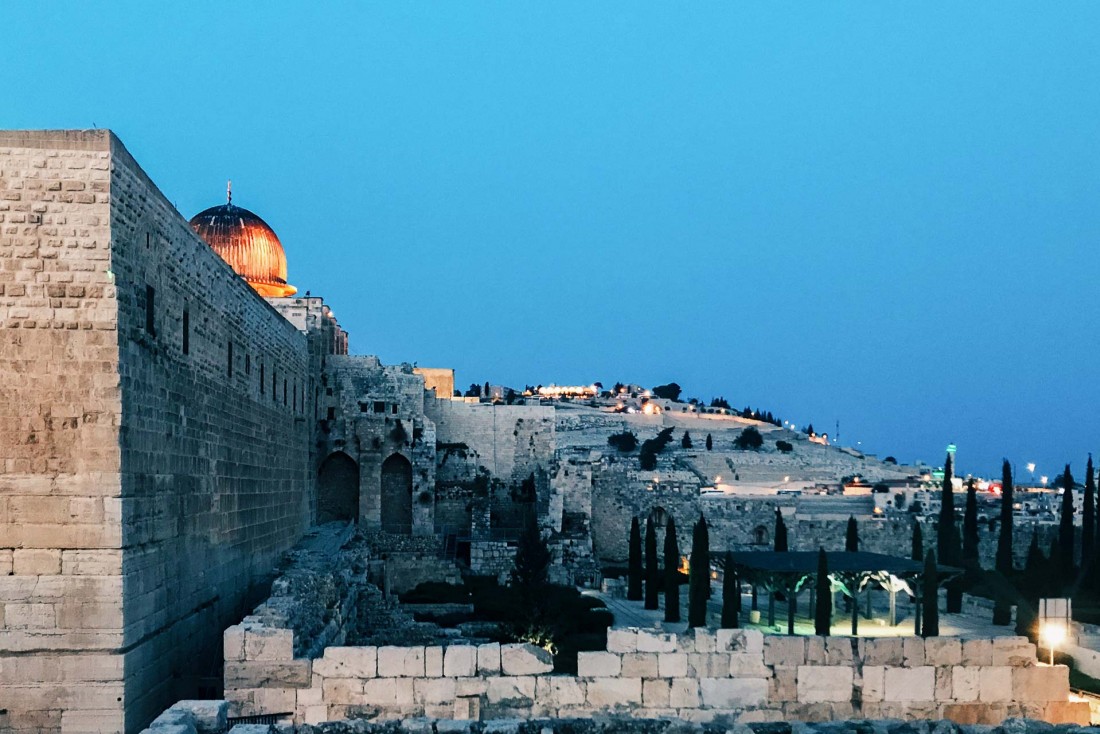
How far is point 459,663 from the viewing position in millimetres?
6754

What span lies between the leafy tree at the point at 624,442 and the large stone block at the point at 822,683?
1996 inches

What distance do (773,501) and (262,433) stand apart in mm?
23853

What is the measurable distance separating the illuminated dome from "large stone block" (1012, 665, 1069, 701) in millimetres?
24296

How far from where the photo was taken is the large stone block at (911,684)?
6.79 metres

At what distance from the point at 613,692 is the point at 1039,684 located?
296 centimetres

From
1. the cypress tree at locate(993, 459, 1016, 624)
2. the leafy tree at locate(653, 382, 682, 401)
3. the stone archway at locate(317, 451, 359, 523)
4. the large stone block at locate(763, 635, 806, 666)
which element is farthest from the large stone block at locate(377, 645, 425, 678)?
the leafy tree at locate(653, 382, 682, 401)

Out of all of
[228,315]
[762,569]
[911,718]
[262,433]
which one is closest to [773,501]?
[762,569]

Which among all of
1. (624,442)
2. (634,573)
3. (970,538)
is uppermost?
(624,442)

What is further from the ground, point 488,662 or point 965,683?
point 488,662

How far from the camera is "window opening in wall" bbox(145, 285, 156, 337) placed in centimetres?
905

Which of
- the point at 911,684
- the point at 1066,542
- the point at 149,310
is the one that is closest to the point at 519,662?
the point at 911,684

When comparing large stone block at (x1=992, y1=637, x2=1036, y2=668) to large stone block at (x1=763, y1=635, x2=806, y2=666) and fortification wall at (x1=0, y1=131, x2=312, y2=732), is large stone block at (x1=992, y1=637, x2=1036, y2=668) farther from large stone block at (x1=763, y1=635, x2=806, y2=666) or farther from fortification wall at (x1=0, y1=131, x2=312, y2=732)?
fortification wall at (x1=0, y1=131, x2=312, y2=732)

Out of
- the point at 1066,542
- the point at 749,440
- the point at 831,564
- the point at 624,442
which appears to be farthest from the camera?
the point at 749,440

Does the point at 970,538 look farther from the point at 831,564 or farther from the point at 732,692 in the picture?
the point at 732,692
